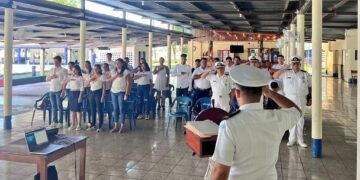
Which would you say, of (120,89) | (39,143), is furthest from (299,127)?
(39,143)

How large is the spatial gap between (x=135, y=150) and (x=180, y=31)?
14.0 m

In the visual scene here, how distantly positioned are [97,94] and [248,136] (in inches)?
245

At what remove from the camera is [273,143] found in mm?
1739

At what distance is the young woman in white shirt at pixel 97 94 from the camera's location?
7.45 m

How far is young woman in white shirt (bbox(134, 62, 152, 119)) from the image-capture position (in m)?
8.95

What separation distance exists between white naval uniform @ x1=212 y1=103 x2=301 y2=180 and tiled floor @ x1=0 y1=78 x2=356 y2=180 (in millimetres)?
2852

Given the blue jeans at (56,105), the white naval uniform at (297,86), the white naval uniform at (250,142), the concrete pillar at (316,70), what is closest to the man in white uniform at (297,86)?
the white naval uniform at (297,86)

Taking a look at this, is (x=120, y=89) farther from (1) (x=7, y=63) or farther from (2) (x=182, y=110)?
(1) (x=7, y=63)

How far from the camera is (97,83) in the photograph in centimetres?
744

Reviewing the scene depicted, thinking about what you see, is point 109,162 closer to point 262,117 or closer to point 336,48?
point 262,117

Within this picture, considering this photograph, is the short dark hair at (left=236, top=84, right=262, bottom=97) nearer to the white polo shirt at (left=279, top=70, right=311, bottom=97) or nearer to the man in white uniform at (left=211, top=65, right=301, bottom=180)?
the man in white uniform at (left=211, top=65, right=301, bottom=180)

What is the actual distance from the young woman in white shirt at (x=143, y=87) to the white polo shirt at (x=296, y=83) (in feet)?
12.8

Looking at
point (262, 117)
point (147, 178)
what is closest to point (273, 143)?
point (262, 117)

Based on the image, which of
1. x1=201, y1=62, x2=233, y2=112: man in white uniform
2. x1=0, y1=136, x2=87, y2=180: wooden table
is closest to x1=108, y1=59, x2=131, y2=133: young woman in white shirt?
x1=201, y1=62, x2=233, y2=112: man in white uniform
